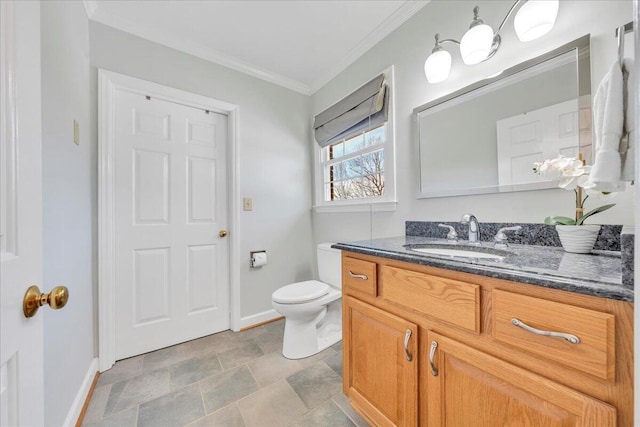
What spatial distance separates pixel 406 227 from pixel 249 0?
1.77 m

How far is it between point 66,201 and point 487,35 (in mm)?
2155

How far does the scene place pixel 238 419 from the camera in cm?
123

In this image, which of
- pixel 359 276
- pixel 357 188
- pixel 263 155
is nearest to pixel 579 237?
pixel 359 276

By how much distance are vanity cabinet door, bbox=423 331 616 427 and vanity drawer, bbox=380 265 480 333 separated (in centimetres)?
8

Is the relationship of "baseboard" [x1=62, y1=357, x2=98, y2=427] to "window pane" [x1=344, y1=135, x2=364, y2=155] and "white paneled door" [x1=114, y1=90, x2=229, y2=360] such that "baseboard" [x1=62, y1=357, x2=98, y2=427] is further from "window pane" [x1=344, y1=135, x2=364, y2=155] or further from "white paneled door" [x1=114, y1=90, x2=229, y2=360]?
"window pane" [x1=344, y1=135, x2=364, y2=155]

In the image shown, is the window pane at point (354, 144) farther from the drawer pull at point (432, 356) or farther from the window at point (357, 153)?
the drawer pull at point (432, 356)

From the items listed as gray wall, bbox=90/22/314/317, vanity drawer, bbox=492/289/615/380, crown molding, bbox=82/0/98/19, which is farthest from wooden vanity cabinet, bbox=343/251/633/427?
crown molding, bbox=82/0/98/19

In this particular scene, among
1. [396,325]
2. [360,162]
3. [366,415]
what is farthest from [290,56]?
[366,415]

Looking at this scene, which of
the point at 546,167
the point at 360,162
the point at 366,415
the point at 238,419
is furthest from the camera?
the point at 360,162

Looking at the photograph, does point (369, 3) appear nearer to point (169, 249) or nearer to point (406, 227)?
Answer: point (406, 227)

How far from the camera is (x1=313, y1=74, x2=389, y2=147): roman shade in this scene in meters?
1.81

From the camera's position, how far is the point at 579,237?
34.1 inches

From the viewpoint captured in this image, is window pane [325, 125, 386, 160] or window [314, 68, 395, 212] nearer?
window [314, 68, 395, 212]

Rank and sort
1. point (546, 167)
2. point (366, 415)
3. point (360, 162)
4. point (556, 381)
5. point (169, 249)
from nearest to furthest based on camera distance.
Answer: point (556, 381) < point (546, 167) < point (366, 415) < point (169, 249) < point (360, 162)
